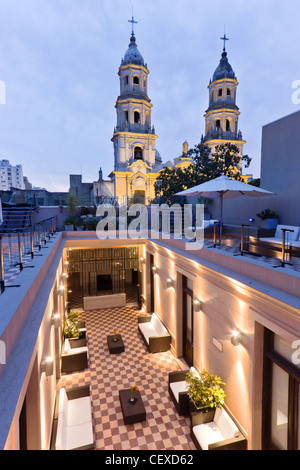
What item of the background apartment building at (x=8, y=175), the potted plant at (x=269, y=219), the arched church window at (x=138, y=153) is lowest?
the potted plant at (x=269, y=219)

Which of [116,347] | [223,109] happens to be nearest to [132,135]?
[223,109]

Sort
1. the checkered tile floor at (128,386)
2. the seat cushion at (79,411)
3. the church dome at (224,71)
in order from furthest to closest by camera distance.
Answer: the church dome at (224,71)
the checkered tile floor at (128,386)
the seat cushion at (79,411)

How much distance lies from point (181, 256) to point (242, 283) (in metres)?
3.31

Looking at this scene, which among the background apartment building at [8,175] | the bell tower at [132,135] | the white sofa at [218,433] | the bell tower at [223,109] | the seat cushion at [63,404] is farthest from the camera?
the background apartment building at [8,175]

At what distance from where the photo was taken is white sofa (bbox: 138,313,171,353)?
947 cm

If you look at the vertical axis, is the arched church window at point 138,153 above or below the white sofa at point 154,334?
above

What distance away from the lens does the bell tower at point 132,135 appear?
1359 inches

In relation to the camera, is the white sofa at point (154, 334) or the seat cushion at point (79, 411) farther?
the white sofa at point (154, 334)

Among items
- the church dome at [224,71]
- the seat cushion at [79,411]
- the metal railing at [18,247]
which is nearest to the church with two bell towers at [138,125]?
the church dome at [224,71]

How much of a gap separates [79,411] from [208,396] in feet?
10.2

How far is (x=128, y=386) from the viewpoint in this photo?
7.79 metres

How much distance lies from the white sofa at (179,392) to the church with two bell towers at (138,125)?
27278mm

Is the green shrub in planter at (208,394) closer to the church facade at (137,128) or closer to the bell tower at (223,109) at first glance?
the church facade at (137,128)

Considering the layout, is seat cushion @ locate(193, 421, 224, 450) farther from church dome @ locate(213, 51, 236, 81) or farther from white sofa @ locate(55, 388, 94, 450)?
church dome @ locate(213, 51, 236, 81)
